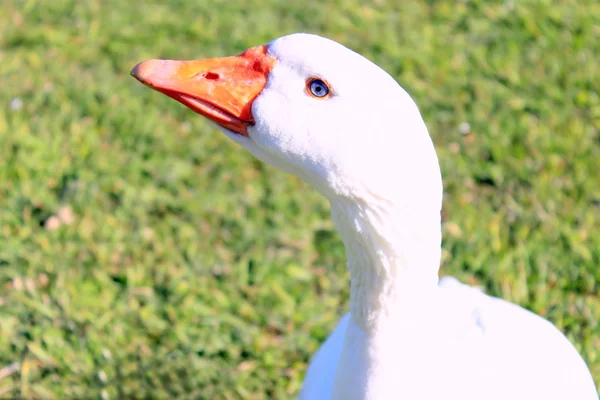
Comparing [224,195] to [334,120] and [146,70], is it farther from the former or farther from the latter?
[334,120]

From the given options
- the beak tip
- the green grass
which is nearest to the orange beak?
the beak tip

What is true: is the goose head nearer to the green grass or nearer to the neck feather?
the neck feather

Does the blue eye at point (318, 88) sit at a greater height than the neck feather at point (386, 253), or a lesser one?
greater

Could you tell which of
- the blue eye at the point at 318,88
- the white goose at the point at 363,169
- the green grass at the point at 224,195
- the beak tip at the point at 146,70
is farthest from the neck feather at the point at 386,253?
the green grass at the point at 224,195

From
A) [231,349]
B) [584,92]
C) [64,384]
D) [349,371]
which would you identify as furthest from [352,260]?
[584,92]

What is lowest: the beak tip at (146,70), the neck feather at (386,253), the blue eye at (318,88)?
the neck feather at (386,253)

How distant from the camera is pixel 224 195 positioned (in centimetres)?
393

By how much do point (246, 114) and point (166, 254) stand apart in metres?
1.89

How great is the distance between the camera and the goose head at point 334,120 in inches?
65.5

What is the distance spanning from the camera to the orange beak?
5.92 ft

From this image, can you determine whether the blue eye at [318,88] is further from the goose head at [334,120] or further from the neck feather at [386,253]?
the neck feather at [386,253]

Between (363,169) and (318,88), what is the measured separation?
0.70 feet

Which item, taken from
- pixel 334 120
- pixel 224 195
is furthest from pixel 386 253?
pixel 224 195

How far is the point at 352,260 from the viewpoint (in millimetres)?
1904
